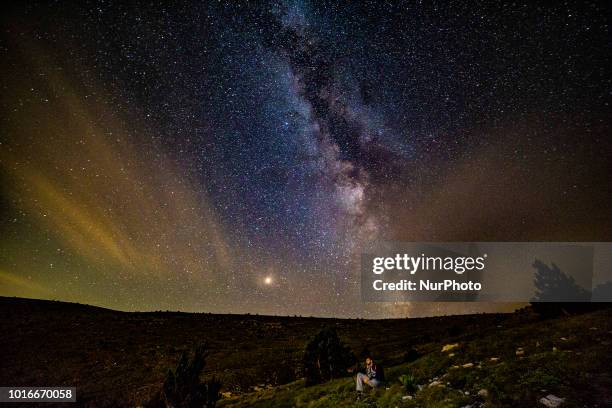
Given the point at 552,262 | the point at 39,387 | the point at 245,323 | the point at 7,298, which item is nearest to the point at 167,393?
the point at 39,387

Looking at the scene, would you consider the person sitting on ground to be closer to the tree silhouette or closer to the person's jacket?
the person's jacket

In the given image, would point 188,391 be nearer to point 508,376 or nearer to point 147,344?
point 508,376

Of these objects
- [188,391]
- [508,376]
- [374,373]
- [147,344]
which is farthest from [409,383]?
[147,344]

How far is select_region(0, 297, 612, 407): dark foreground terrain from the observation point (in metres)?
11.9

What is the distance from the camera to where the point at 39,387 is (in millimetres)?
23891

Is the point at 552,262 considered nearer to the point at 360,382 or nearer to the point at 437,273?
the point at 437,273

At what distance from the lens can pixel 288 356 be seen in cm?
2861

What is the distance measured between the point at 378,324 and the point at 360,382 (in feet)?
112

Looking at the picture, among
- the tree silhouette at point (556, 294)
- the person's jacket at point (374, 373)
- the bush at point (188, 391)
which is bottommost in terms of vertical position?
the bush at point (188, 391)

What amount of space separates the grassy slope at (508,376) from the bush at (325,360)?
828mm

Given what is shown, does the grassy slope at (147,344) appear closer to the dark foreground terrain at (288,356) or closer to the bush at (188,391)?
the dark foreground terrain at (288,356)

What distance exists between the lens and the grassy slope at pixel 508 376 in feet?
36.0

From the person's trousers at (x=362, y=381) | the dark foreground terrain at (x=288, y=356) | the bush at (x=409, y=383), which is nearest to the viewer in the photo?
the dark foreground terrain at (x=288, y=356)

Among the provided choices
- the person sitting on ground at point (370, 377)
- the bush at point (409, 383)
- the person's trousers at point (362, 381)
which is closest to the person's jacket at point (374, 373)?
the person sitting on ground at point (370, 377)
